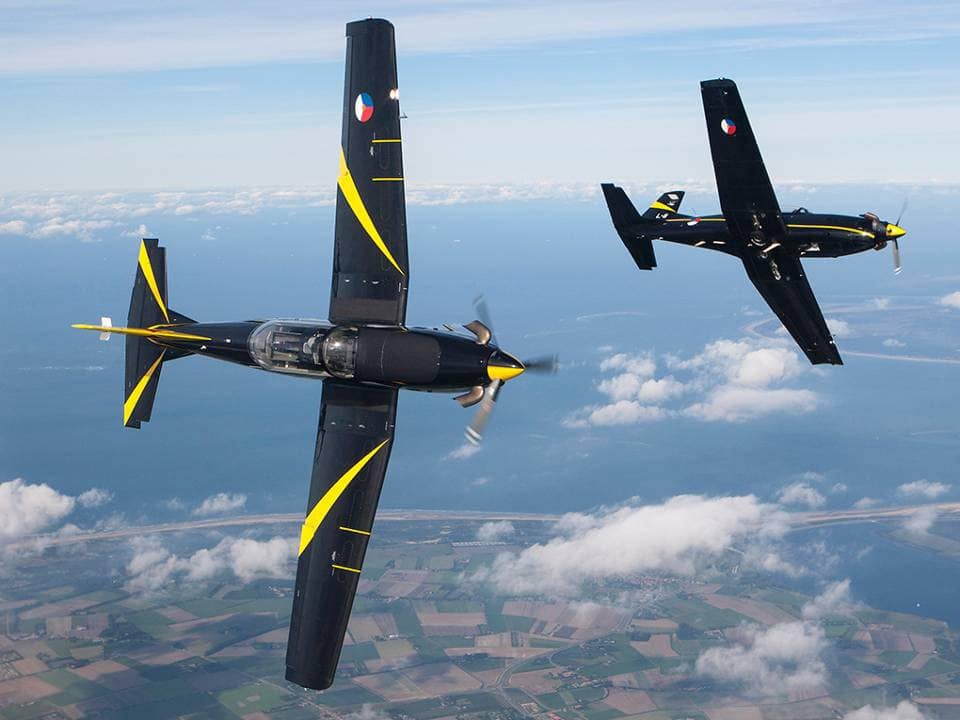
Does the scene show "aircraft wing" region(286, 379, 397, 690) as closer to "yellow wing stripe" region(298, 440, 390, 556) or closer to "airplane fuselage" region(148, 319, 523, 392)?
"yellow wing stripe" region(298, 440, 390, 556)

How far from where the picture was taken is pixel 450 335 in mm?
25484

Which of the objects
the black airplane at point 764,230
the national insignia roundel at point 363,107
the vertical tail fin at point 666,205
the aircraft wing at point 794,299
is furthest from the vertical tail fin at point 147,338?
the aircraft wing at point 794,299

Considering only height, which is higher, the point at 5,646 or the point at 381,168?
the point at 381,168

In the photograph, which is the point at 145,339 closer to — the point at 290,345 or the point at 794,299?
the point at 290,345

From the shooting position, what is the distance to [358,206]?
28703mm

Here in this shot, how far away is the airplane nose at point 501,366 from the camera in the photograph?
2456 centimetres

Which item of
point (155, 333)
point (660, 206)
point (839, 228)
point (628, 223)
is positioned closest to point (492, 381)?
point (155, 333)

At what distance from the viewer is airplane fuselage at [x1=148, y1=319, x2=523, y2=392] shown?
81.8ft

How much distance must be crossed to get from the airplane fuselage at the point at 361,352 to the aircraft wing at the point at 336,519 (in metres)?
1.20

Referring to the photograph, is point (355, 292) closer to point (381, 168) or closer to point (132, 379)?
point (381, 168)

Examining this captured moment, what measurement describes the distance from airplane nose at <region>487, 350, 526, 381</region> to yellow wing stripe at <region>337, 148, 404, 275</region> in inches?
197

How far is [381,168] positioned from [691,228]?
38.3 ft

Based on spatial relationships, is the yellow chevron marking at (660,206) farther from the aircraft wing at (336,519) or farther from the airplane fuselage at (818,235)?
the aircraft wing at (336,519)

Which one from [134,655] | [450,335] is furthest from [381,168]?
[134,655]
